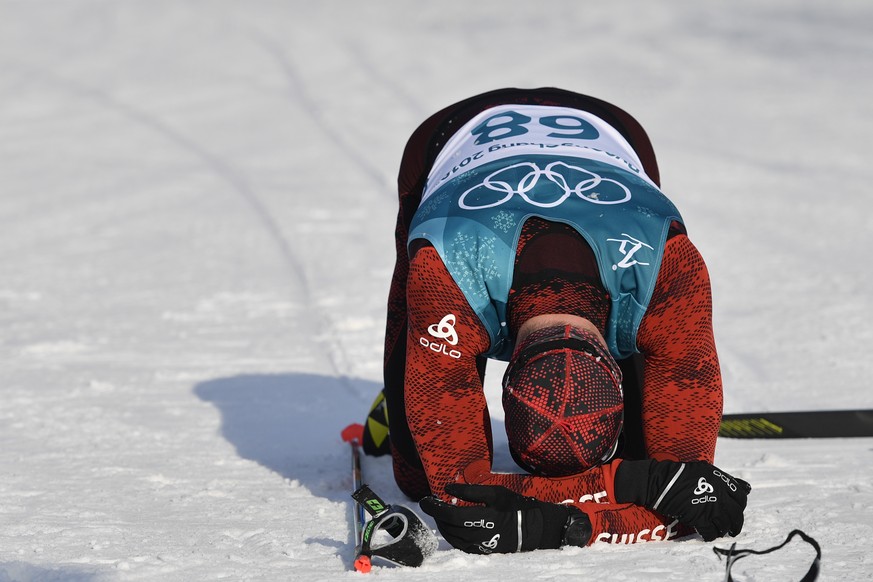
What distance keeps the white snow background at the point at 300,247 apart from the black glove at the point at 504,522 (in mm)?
48

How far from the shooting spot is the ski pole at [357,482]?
257cm

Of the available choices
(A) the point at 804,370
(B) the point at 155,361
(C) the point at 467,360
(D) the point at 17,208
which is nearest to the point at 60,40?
(D) the point at 17,208

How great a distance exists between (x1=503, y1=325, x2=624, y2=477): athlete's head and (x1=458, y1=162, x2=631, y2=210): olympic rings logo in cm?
41

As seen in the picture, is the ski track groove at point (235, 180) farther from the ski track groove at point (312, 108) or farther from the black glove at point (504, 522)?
the black glove at point (504, 522)

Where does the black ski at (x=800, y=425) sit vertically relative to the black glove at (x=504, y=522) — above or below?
below

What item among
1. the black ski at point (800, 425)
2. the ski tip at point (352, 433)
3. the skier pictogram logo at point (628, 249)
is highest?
the skier pictogram logo at point (628, 249)

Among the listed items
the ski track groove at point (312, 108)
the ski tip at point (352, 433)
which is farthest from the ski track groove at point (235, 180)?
the ski track groove at point (312, 108)

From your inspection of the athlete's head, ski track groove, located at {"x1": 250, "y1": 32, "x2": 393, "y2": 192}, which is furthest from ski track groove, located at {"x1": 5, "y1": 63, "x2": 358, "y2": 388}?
the athlete's head

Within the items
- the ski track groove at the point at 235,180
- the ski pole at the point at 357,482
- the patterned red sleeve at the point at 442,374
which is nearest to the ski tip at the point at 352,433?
the ski pole at the point at 357,482

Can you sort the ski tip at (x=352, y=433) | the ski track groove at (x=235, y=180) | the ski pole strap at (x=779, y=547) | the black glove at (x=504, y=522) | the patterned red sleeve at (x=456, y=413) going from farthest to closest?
the ski track groove at (x=235, y=180), the ski tip at (x=352, y=433), the patterned red sleeve at (x=456, y=413), the black glove at (x=504, y=522), the ski pole strap at (x=779, y=547)

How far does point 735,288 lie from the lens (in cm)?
662

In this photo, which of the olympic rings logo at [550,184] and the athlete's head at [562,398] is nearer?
the athlete's head at [562,398]

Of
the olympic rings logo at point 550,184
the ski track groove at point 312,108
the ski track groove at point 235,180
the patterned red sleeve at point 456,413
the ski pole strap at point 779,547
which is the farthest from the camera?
the ski track groove at point 312,108

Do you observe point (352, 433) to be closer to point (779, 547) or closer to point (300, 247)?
point (779, 547)
